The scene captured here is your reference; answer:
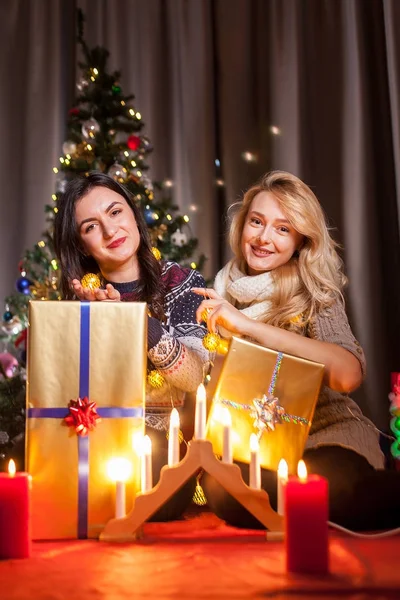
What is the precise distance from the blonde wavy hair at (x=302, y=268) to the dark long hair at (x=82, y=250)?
32 centimetres

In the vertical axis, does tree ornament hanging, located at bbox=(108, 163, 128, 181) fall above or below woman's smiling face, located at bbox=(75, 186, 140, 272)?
above

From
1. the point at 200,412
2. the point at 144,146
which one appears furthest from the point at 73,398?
the point at 144,146

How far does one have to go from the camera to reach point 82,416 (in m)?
1.37

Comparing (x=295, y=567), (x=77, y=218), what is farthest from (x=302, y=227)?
(x=295, y=567)

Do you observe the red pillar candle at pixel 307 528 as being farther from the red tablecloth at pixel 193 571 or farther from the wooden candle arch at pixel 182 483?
the wooden candle arch at pixel 182 483

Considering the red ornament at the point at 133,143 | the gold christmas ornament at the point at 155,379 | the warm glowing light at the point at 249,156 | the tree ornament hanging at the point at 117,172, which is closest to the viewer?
the gold christmas ornament at the point at 155,379

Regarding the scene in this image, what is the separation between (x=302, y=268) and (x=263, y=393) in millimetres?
501

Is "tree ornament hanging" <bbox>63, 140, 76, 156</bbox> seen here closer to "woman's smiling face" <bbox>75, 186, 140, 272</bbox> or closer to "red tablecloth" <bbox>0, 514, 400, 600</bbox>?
"woman's smiling face" <bbox>75, 186, 140, 272</bbox>

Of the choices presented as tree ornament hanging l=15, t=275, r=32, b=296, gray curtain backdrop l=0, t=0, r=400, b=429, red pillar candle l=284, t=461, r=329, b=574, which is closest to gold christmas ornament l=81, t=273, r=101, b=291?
red pillar candle l=284, t=461, r=329, b=574

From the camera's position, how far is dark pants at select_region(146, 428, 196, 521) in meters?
1.66

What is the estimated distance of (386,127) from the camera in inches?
125

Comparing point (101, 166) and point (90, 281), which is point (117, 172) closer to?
point (101, 166)

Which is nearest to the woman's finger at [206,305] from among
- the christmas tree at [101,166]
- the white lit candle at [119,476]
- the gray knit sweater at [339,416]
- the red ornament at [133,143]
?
the gray knit sweater at [339,416]

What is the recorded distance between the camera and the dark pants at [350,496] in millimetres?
1526
